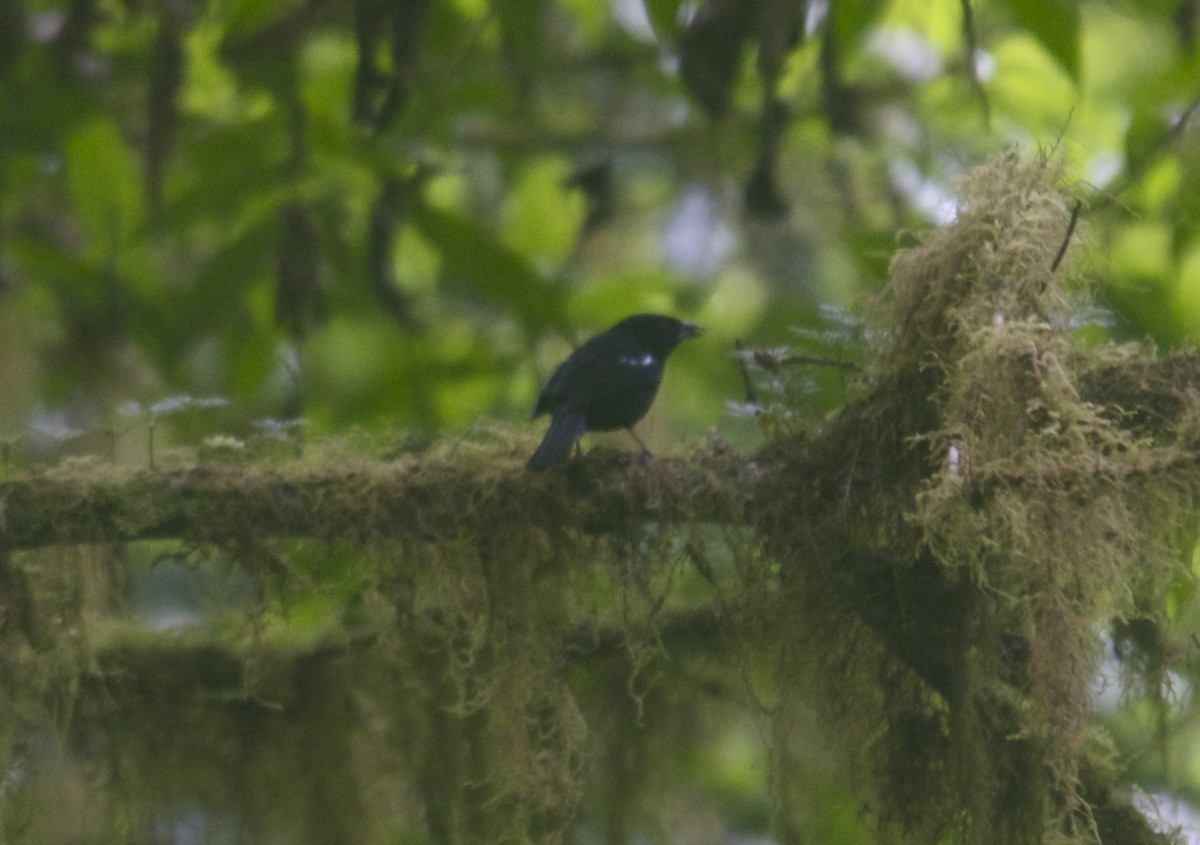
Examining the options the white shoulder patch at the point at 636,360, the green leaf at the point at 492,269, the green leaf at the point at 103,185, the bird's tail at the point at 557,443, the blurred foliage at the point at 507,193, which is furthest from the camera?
the green leaf at the point at 103,185

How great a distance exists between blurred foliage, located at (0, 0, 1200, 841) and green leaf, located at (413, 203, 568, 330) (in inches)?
0.4

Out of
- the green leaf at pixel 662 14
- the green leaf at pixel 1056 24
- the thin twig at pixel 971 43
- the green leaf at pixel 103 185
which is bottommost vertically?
the thin twig at pixel 971 43

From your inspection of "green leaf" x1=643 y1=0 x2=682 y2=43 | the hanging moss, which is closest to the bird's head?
the hanging moss

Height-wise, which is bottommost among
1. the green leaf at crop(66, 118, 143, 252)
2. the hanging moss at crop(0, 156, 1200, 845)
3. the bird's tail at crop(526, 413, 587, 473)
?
the hanging moss at crop(0, 156, 1200, 845)

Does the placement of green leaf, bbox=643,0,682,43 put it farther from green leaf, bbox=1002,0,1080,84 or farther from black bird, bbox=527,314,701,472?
black bird, bbox=527,314,701,472

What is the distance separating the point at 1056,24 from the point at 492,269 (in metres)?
1.63

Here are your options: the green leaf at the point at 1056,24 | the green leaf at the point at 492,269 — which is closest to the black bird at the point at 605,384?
the green leaf at the point at 492,269

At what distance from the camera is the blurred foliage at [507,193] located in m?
2.94

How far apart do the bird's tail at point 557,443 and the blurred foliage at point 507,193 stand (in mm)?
217

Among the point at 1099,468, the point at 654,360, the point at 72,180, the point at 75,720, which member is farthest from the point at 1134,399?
the point at 72,180

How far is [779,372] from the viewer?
2.49 metres

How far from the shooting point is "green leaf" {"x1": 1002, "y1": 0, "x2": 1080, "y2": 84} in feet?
8.20

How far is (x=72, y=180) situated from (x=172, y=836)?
2.01 m

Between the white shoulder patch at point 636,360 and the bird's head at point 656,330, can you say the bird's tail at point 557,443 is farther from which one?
the bird's head at point 656,330
